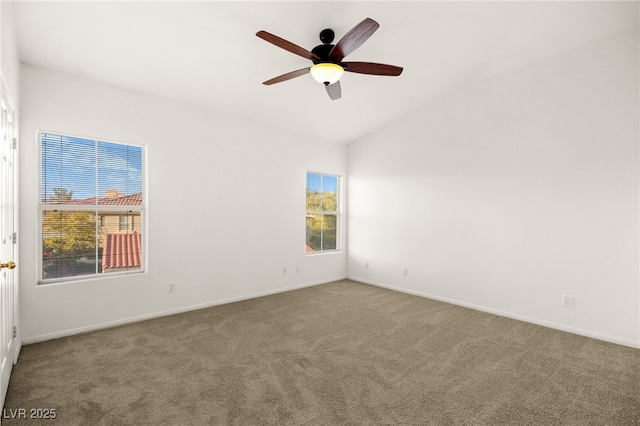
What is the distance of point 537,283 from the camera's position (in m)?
3.85

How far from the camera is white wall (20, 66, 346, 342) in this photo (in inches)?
123

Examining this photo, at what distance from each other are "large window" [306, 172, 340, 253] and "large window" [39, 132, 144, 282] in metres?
2.61

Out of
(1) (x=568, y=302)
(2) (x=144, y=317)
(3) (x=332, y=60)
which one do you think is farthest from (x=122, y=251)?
(1) (x=568, y=302)

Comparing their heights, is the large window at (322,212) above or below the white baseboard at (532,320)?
above

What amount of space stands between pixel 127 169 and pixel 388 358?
11.0 ft

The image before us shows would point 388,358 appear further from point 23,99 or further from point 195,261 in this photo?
point 23,99

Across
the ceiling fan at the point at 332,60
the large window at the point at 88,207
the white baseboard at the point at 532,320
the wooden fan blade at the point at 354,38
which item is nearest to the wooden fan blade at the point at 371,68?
the ceiling fan at the point at 332,60

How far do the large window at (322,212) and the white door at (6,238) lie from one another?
12.2 feet

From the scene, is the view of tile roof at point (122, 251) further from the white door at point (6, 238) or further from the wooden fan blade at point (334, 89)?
the wooden fan blade at point (334, 89)

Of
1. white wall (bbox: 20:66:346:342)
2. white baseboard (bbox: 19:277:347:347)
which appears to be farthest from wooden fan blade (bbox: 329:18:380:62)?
white baseboard (bbox: 19:277:347:347)

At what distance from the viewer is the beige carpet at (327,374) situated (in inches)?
82.4

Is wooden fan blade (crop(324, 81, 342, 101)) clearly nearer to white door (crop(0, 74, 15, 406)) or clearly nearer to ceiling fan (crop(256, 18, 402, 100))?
ceiling fan (crop(256, 18, 402, 100))

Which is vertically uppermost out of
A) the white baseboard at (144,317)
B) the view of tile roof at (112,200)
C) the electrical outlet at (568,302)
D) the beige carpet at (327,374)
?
the view of tile roof at (112,200)

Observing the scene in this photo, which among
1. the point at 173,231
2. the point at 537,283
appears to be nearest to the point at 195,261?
the point at 173,231
